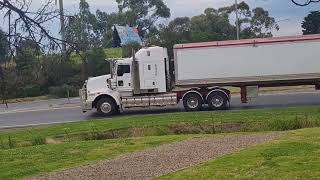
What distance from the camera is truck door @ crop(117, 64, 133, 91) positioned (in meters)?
28.9

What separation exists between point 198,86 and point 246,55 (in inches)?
106

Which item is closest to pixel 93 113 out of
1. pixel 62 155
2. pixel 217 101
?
pixel 217 101

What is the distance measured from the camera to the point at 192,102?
27.9m

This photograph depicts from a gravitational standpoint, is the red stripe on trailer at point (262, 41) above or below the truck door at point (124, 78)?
above

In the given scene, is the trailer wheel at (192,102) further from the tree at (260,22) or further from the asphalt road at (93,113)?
the tree at (260,22)

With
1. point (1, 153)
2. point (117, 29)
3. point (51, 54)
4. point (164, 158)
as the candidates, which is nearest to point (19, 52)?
point (51, 54)

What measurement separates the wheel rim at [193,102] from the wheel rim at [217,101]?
739 millimetres

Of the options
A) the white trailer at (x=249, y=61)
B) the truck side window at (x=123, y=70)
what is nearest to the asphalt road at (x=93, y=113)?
the white trailer at (x=249, y=61)

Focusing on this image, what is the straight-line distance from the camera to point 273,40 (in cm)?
2825

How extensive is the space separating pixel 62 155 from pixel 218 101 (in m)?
14.6

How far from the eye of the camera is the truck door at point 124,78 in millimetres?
28938

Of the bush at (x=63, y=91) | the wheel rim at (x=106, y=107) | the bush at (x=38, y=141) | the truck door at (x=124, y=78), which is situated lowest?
the bush at (x=38, y=141)

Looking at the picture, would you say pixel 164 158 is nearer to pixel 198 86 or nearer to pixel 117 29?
pixel 198 86

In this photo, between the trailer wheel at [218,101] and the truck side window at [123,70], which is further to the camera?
the truck side window at [123,70]
